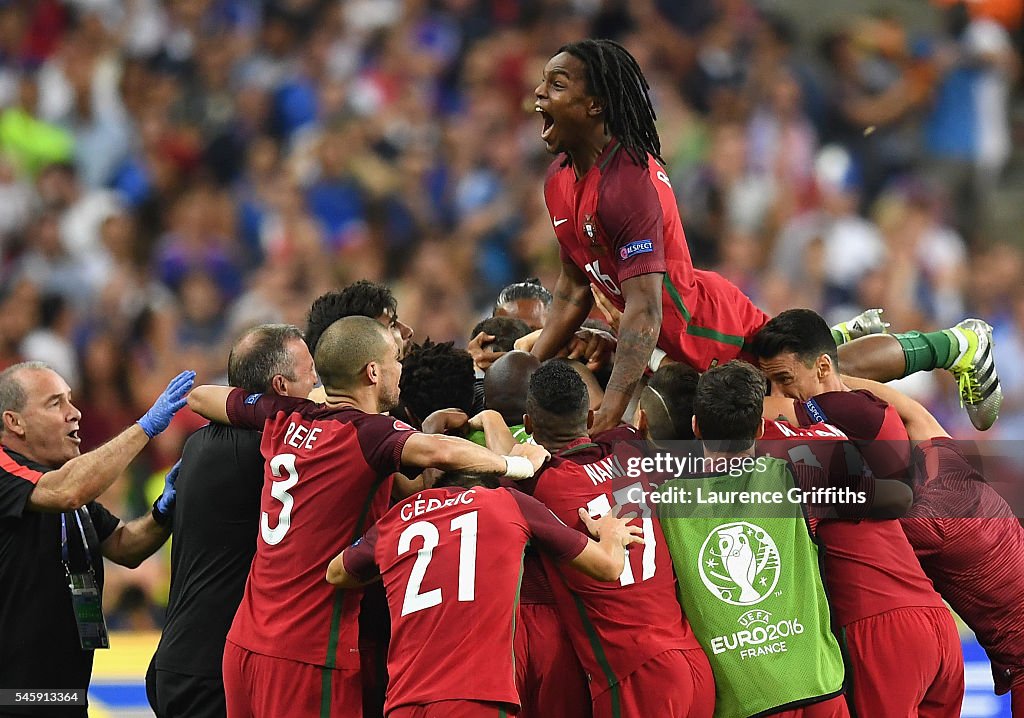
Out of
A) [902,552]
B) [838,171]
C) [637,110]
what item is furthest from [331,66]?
[902,552]

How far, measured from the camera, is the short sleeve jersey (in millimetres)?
5398

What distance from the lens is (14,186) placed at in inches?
452

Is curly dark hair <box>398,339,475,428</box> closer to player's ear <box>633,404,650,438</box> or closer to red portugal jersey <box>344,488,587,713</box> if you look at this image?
player's ear <box>633,404,650,438</box>

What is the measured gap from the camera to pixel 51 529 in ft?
18.2

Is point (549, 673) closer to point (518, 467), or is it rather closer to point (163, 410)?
point (518, 467)

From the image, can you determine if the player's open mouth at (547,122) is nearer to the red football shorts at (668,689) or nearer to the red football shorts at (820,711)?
the red football shorts at (668,689)

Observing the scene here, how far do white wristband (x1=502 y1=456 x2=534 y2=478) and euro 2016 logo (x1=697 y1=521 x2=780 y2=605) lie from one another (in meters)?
0.70

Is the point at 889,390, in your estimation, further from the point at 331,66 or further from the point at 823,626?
the point at 331,66

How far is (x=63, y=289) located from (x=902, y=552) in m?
7.57

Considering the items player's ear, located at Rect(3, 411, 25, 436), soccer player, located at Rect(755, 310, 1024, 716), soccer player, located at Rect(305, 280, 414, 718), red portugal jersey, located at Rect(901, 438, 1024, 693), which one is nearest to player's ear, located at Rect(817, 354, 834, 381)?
soccer player, located at Rect(755, 310, 1024, 716)

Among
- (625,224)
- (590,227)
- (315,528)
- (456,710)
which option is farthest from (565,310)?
(456,710)

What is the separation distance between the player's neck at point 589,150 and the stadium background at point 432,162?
4783mm

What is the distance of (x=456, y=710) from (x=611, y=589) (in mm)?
743

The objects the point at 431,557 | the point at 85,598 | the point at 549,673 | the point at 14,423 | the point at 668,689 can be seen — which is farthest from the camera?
the point at 14,423
